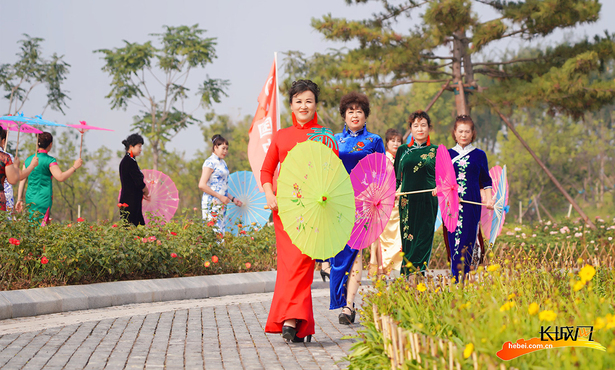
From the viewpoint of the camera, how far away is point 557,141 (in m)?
41.8

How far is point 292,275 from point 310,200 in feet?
2.09

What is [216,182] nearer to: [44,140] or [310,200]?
[44,140]

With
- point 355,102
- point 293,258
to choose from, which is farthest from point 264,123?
point 293,258

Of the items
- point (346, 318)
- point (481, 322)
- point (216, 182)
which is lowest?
point (346, 318)

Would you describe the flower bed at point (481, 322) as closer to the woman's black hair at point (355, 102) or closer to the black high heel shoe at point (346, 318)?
the black high heel shoe at point (346, 318)

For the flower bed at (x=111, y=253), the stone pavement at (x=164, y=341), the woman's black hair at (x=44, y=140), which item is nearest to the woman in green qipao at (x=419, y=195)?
the stone pavement at (x=164, y=341)

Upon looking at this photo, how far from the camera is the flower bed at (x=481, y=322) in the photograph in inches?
106

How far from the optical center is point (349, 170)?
6.33m

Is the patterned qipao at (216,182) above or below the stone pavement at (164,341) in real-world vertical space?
above

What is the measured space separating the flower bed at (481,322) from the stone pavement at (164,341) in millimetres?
648

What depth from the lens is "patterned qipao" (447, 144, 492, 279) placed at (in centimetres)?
680

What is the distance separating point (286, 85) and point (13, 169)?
1183 cm

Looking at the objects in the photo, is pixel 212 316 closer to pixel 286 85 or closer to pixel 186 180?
pixel 286 85

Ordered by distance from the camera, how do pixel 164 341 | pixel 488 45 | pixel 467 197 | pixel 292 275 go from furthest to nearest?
1. pixel 488 45
2. pixel 467 197
3. pixel 164 341
4. pixel 292 275
